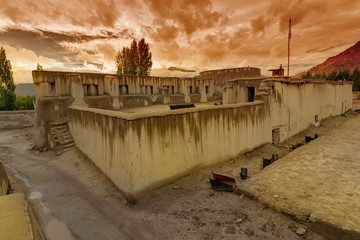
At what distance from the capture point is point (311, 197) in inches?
203

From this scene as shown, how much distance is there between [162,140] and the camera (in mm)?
6598

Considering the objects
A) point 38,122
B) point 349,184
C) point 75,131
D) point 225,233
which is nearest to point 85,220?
point 225,233

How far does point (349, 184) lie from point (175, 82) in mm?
18377

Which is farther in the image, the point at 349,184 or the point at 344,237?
the point at 349,184

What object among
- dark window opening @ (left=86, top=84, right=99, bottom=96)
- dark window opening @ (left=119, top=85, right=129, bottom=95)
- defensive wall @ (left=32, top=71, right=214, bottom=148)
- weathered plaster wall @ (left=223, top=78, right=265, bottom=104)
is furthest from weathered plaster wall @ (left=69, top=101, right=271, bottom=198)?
dark window opening @ (left=119, top=85, right=129, bottom=95)

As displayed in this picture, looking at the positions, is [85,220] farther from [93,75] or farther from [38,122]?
[93,75]

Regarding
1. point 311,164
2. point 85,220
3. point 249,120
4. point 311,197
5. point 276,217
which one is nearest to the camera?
point 276,217

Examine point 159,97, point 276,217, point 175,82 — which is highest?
point 175,82

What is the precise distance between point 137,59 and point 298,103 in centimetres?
3000

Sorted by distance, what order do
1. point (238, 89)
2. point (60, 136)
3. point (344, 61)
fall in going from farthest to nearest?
point (344, 61) → point (238, 89) → point (60, 136)

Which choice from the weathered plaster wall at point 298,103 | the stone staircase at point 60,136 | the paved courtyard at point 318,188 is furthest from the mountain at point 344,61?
the stone staircase at point 60,136

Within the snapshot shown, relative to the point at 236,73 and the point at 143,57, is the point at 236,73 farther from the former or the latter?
the point at 143,57

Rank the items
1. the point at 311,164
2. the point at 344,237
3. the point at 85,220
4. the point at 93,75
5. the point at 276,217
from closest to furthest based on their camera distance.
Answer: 1. the point at 344,237
2. the point at 276,217
3. the point at 85,220
4. the point at 311,164
5. the point at 93,75

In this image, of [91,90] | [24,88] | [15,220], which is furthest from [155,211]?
[24,88]
